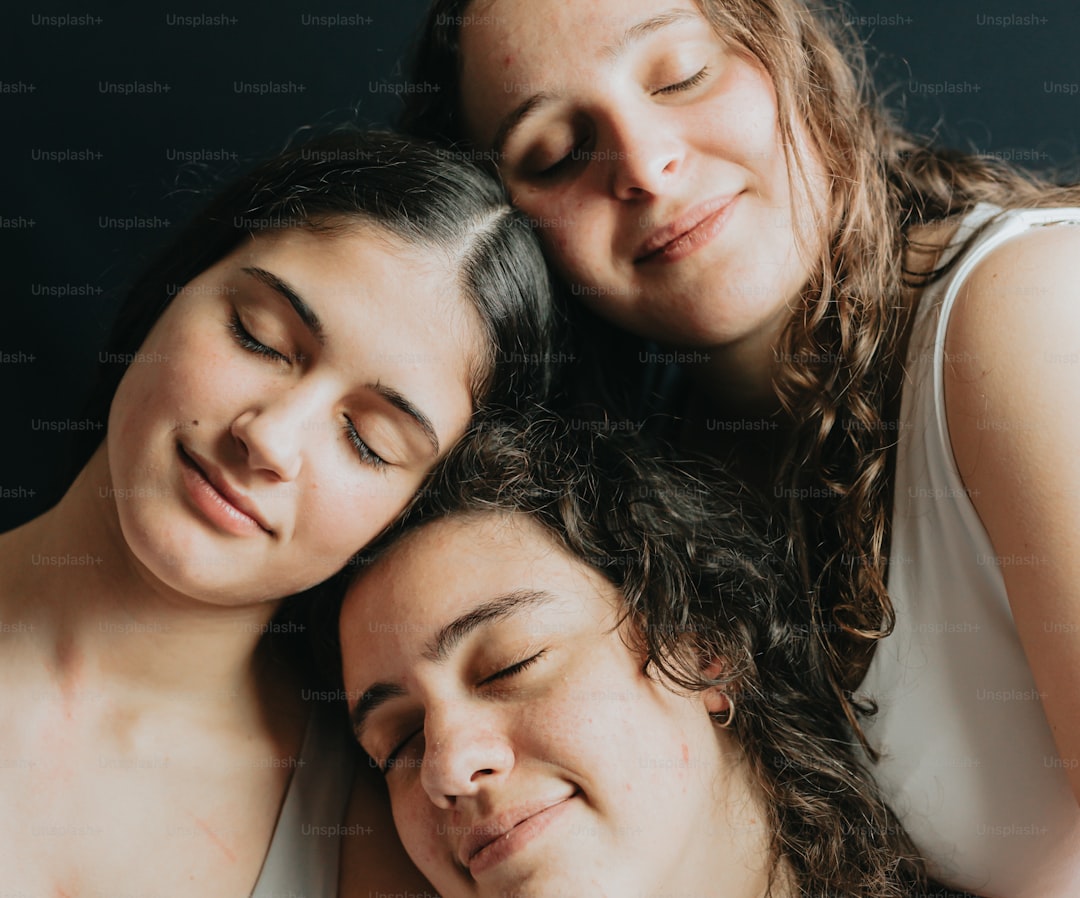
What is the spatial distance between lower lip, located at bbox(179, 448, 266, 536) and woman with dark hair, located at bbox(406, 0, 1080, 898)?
0.53 metres

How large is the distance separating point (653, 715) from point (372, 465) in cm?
43

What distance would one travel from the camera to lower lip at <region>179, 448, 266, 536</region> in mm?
1199

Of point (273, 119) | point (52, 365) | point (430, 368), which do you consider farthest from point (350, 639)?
point (273, 119)

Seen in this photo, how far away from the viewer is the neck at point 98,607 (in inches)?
52.9

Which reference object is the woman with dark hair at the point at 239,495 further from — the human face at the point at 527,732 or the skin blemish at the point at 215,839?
the human face at the point at 527,732

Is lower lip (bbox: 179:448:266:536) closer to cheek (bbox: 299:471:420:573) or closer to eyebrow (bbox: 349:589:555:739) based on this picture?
cheek (bbox: 299:471:420:573)

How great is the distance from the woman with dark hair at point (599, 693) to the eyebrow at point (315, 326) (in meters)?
0.08

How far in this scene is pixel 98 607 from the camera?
52.8 inches

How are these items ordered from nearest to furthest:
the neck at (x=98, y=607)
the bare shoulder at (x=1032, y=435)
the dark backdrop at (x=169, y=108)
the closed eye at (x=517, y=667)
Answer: the bare shoulder at (x=1032, y=435), the closed eye at (x=517, y=667), the neck at (x=98, y=607), the dark backdrop at (x=169, y=108)

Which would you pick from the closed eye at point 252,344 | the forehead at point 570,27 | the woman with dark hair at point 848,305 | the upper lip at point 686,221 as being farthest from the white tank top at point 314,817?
the forehead at point 570,27

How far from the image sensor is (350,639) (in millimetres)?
1333

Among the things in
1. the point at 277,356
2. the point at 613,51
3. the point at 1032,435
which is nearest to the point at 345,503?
the point at 277,356

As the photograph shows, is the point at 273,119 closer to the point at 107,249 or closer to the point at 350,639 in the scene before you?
the point at 107,249

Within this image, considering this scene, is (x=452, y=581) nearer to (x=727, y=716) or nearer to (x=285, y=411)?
(x=285, y=411)
